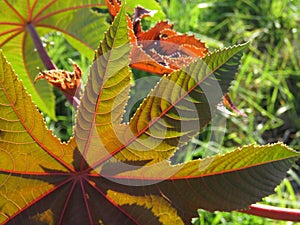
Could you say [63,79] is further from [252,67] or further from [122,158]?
[252,67]

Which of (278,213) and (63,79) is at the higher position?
(63,79)

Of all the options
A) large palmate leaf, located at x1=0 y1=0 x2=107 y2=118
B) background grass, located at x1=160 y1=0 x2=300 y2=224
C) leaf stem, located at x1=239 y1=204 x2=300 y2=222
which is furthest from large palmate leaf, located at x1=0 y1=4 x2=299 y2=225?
background grass, located at x1=160 y1=0 x2=300 y2=224

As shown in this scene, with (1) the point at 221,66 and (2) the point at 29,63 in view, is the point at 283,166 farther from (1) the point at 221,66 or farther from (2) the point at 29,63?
(2) the point at 29,63

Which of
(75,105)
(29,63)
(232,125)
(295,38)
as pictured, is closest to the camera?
(75,105)

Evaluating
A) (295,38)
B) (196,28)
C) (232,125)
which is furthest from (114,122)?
(295,38)

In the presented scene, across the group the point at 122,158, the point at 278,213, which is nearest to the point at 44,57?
the point at 122,158

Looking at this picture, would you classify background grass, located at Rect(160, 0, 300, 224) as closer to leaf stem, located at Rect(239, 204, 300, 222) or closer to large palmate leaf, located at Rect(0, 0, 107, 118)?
large palmate leaf, located at Rect(0, 0, 107, 118)
